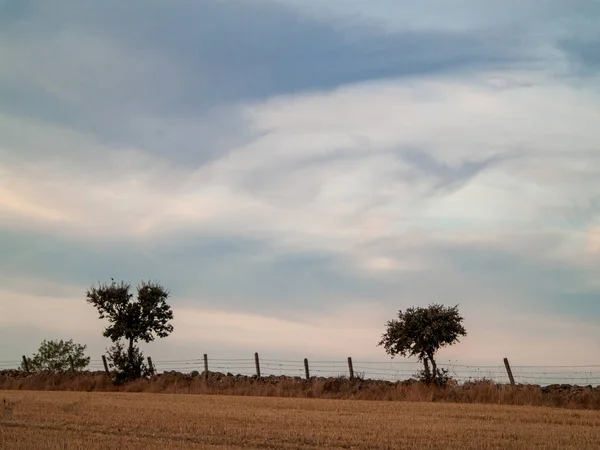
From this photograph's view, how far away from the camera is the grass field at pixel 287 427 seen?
46.1 feet

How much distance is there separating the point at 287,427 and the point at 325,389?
55.8ft

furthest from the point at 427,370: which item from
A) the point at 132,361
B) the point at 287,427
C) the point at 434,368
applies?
the point at 132,361

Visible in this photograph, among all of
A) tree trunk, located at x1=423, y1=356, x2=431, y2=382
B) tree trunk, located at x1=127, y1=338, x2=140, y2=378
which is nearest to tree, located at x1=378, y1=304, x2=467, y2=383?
tree trunk, located at x1=423, y1=356, x2=431, y2=382

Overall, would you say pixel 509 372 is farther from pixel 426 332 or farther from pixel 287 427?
pixel 287 427

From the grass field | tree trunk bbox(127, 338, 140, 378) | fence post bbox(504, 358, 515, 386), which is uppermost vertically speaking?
tree trunk bbox(127, 338, 140, 378)

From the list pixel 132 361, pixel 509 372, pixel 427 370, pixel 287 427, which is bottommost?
pixel 287 427

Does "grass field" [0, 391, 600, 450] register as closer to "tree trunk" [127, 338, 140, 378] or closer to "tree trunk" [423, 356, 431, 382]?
"tree trunk" [423, 356, 431, 382]

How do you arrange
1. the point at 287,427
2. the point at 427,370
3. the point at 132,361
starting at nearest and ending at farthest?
the point at 287,427, the point at 427,370, the point at 132,361

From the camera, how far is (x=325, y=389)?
33375mm

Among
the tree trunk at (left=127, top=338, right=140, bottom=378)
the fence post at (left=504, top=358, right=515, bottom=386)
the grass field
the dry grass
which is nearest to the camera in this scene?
the grass field

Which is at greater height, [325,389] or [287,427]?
[325,389]

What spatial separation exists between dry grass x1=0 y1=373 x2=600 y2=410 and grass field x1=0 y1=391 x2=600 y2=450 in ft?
14.9

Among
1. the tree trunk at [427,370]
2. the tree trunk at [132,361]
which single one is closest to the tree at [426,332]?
the tree trunk at [427,370]

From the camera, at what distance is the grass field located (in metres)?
14.0
